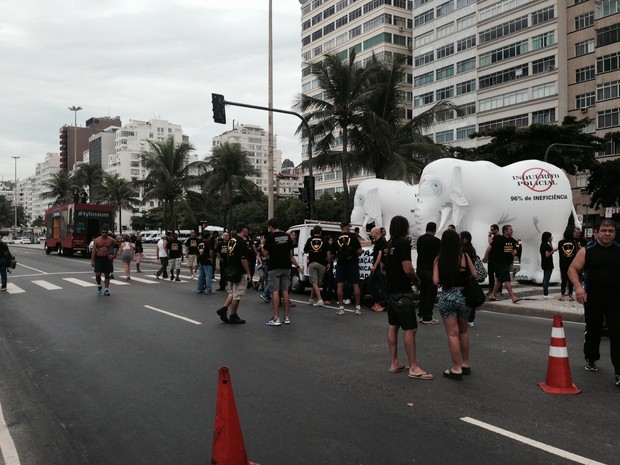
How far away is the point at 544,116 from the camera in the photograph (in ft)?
164

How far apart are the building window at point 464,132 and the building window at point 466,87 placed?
3739mm

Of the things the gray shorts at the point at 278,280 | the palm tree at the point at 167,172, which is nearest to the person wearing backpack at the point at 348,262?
the gray shorts at the point at 278,280

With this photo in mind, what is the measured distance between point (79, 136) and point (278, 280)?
576 feet

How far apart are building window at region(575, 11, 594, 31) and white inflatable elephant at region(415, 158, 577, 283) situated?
38.1m

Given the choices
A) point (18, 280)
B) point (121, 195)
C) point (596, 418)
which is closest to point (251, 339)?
point (596, 418)

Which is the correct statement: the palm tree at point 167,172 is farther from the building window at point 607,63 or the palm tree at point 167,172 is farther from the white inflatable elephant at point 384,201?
the building window at point 607,63

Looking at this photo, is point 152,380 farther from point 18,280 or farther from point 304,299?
point 18,280

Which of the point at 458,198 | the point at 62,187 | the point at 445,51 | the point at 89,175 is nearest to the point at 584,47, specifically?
the point at 445,51

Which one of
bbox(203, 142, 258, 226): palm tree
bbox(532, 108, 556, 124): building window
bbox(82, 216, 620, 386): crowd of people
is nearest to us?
bbox(82, 216, 620, 386): crowd of people

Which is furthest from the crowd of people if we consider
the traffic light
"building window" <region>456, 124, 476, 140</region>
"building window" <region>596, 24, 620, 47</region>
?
"building window" <region>456, 124, 476, 140</region>

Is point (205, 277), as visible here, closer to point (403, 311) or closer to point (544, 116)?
point (403, 311)

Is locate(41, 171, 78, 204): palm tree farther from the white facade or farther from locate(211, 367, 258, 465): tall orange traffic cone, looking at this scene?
the white facade

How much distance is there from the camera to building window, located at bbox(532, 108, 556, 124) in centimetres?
4944

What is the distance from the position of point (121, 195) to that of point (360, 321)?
65097mm
